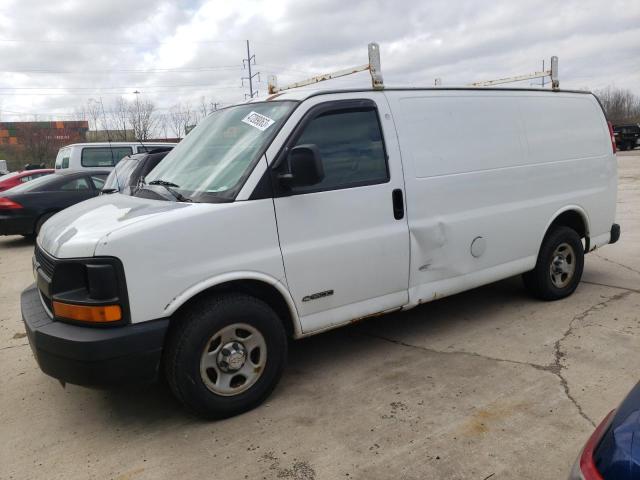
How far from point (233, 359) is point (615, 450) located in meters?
2.16

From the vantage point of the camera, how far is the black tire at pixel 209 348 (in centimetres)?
304

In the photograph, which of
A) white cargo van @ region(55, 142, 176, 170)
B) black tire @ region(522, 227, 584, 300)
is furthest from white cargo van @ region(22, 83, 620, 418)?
white cargo van @ region(55, 142, 176, 170)

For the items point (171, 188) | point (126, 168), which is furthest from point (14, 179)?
point (171, 188)

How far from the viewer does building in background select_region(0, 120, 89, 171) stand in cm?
4809

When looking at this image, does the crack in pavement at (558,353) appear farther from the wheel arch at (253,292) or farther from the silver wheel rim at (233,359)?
the silver wheel rim at (233,359)

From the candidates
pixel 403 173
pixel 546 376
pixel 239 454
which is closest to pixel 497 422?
pixel 546 376

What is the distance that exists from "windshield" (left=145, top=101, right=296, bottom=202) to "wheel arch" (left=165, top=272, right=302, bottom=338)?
1.69 feet

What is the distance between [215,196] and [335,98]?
1.13 metres

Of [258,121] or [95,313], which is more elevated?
[258,121]

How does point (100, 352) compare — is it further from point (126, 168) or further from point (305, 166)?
point (126, 168)

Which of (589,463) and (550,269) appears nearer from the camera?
(589,463)

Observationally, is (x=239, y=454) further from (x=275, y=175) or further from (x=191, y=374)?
(x=275, y=175)

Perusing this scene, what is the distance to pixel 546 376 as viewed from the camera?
365 cm

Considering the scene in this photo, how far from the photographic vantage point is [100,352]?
2.82 m
